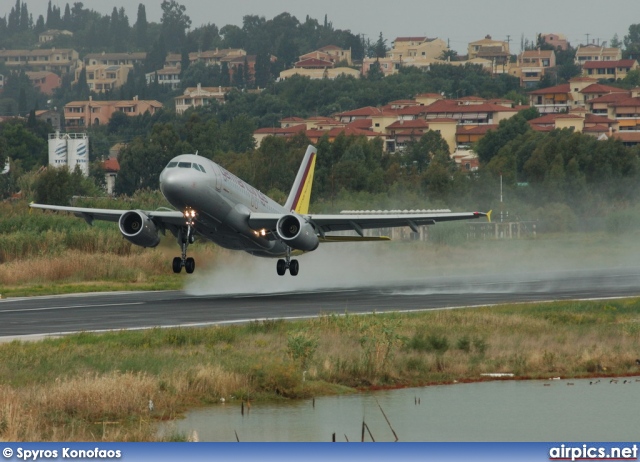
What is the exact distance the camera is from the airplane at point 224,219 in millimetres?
43906

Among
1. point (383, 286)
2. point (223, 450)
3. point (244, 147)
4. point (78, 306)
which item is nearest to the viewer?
point (223, 450)

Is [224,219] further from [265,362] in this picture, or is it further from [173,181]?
[265,362]

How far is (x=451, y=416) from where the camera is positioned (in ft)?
84.7

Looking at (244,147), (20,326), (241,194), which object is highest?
(241,194)

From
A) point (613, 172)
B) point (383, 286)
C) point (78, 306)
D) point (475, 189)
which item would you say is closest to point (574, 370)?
point (78, 306)

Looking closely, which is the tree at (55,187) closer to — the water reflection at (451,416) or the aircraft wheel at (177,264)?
the aircraft wheel at (177,264)

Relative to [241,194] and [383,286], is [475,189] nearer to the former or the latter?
[383,286]

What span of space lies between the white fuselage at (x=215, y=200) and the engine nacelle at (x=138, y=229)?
67.2 inches

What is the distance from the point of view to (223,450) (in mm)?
16719

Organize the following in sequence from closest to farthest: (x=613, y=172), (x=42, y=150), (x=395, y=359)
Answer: (x=395, y=359)
(x=613, y=172)
(x=42, y=150)

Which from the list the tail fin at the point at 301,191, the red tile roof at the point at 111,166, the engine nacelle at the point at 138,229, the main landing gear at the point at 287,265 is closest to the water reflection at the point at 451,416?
the engine nacelle at the point at 138,229

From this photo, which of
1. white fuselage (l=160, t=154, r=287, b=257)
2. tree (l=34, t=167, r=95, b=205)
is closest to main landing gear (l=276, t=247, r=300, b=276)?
white fuselage (l=160, t=154, r=287, b=257)

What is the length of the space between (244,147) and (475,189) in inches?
4017

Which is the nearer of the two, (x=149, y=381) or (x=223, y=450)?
(x=223, y=450)
